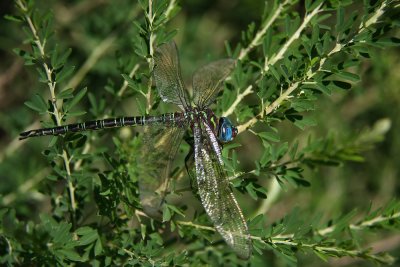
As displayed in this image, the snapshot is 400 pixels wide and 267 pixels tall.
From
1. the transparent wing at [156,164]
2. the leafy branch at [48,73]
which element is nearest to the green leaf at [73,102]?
the leafy branch at [48,73]

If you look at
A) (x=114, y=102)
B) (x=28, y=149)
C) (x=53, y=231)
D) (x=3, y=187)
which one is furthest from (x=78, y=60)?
(x=53, y=231)

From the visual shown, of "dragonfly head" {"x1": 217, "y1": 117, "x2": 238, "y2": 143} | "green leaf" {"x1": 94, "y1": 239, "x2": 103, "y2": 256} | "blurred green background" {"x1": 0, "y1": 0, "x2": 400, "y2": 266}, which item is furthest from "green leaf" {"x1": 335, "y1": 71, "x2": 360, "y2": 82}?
"blurred green background" {"x1": 0, "y1": 0, "x2": 400, "y2": 266}

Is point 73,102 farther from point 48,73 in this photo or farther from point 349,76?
point 349,76

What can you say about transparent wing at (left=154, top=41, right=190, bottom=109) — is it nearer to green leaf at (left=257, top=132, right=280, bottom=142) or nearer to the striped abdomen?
the striped abdomen

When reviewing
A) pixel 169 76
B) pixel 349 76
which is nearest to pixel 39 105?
pixel 169 76

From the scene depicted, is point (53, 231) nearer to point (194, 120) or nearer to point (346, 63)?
point (194, 120)

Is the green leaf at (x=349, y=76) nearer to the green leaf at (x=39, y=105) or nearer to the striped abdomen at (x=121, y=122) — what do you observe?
the striped abdomen at (x=121, y=122)
